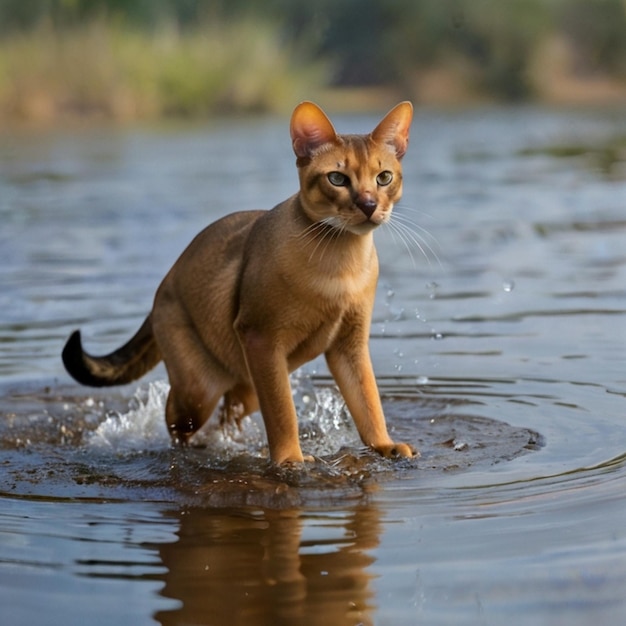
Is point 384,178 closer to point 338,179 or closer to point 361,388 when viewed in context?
point 338,179

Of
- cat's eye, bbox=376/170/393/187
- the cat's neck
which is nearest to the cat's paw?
the cat's neck

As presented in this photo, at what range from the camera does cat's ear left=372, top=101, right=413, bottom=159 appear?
5.61m

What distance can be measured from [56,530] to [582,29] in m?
28.0

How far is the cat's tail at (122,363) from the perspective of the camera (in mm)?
6656

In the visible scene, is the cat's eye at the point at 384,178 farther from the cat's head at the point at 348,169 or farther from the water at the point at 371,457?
the water at the point at 371,457

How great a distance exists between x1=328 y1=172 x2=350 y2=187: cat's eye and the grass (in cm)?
2014

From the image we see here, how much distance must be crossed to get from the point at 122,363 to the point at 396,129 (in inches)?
71.6

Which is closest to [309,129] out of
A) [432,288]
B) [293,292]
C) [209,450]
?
[293,292]

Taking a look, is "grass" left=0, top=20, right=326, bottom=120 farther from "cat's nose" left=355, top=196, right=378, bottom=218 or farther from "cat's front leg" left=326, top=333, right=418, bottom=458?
"cat's nose" left=355, top=196, right=378, bottom=218

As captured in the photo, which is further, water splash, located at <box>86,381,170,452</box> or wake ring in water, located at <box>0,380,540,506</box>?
water splash, located at <box>86,381,170,452</box>

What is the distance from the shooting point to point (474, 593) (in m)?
4.15

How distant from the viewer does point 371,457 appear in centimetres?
586

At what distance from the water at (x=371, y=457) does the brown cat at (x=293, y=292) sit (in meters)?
0.24

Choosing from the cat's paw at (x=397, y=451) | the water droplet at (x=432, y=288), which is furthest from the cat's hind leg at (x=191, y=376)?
the water droplet at (x=432, y=288)
